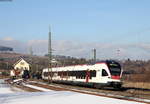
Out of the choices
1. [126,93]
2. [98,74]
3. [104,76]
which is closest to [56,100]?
[126,93]

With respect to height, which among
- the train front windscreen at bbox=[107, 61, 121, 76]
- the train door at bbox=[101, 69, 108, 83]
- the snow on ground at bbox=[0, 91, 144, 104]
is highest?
the train front windscreen at bbox=[107, 61, 121, 76]

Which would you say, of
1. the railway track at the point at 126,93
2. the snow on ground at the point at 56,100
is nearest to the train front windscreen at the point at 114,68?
the railway track at the point at 126,93

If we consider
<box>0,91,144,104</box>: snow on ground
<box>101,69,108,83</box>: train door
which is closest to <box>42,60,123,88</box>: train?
<box>101,69,108,83</box>: train door

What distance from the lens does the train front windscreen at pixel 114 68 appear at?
3634 cm

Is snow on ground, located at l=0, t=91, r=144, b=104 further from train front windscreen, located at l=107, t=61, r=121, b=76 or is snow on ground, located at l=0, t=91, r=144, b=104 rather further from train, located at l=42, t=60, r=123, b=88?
train front windscreen, located at l=107, t=61, r=121, b=76

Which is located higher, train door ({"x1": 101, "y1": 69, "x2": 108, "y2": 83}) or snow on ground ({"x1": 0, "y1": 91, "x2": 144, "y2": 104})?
train door ({"x1": 101, "y1": 69, "x2": 108, "y2": 83})

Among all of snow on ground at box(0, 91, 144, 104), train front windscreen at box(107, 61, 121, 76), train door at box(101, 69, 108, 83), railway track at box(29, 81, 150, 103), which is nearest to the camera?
snow on ground at box(0, 91, 144, 104)

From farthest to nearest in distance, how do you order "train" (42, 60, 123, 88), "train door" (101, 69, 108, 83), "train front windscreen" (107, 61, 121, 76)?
"train door" (101, 69, 108, 83), "train front windscreen" (107, 61, 121, 76), "train" (42, 60, 123, 88)

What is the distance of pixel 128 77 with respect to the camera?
69.3m

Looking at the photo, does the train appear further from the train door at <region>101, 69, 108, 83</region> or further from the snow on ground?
the snow on ground

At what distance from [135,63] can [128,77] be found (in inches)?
2040

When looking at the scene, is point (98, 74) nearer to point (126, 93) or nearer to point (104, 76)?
→ point (104, 76)

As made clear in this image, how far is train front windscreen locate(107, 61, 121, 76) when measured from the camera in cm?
3634

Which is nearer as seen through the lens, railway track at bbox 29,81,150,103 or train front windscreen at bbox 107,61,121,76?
railway track at bbox 29,81,150,103
